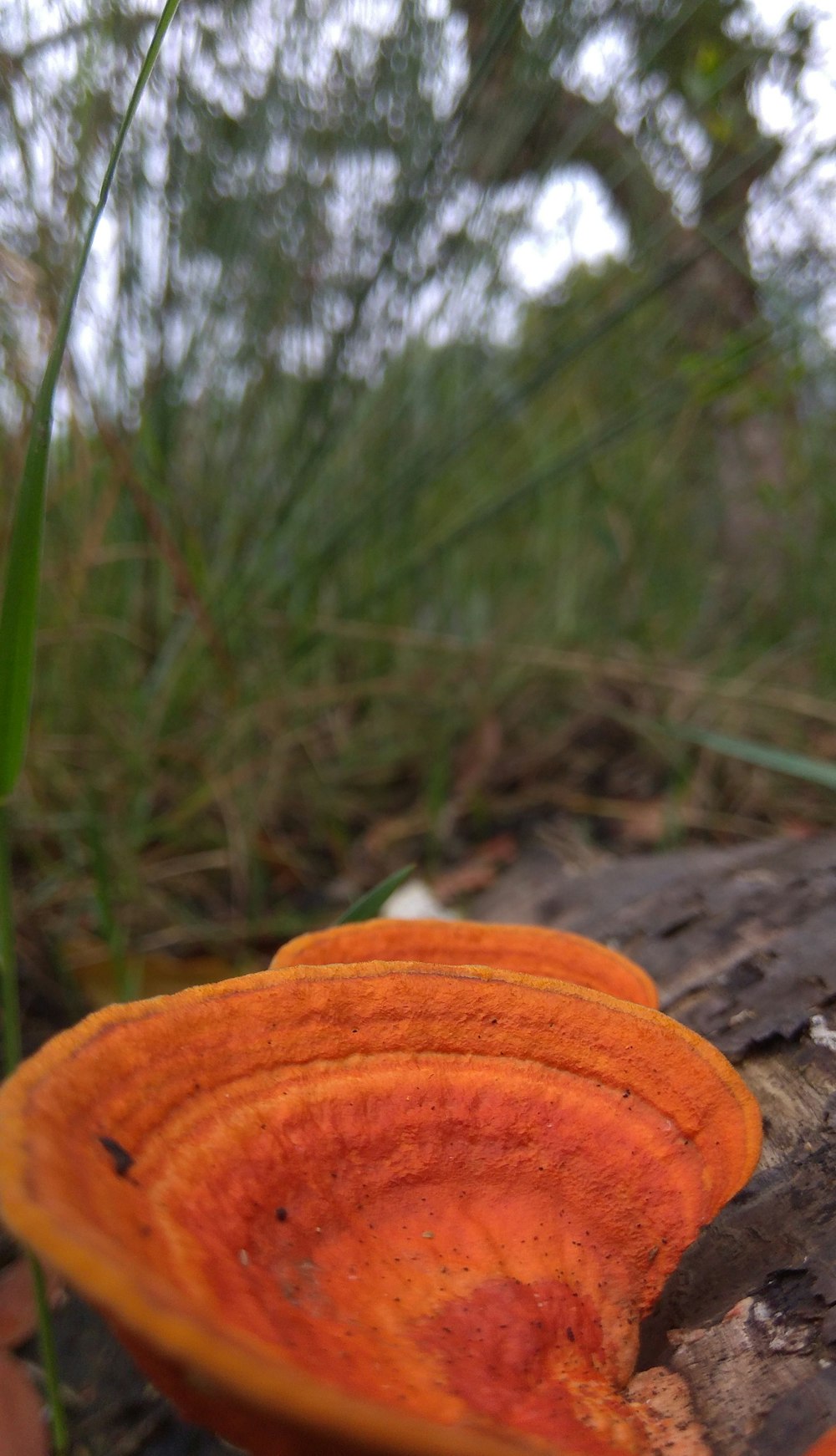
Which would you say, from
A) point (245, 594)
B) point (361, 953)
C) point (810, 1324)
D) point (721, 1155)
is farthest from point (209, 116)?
point (810, 1324)

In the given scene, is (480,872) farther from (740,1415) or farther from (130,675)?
(740,1415)

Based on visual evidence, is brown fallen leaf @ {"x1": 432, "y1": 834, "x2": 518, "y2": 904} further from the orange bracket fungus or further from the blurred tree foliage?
the orange bracket fungus

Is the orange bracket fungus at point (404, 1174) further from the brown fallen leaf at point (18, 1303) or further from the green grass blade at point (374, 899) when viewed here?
the brown fallen leaf at point (18, 1303)

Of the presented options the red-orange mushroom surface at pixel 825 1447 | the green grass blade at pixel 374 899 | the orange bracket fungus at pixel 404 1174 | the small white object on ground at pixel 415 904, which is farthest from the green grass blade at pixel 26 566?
the small white object on ground at pixel 415 904

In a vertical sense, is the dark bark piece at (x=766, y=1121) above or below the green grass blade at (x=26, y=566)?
below

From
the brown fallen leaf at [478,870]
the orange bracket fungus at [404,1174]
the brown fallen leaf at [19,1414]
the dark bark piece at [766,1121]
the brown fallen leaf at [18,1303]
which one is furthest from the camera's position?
the brown fallen leaf at [478,870]

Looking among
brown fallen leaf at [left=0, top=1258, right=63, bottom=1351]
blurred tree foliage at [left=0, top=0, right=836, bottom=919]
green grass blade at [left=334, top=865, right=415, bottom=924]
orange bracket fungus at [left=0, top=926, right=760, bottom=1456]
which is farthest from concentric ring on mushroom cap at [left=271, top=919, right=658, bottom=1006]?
blurred tree foliage at [left=0, top=0, right=836, bottom=919]
